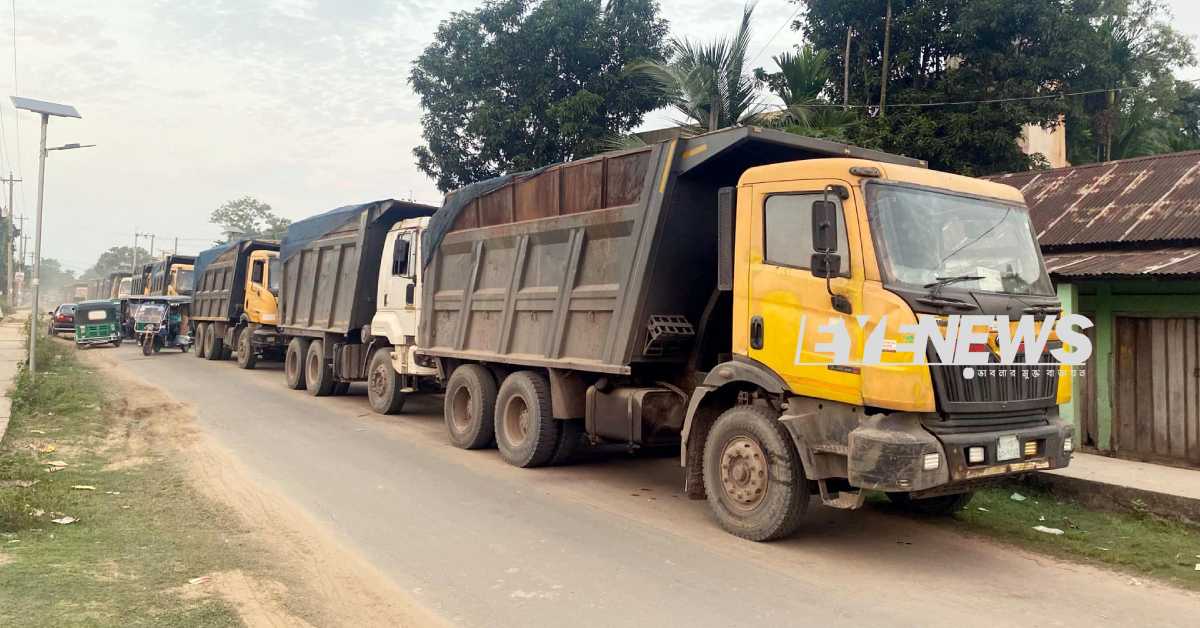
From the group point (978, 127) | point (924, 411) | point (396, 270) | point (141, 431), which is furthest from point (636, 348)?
point (978, 127)

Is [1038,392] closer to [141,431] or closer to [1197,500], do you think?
[1197,500]

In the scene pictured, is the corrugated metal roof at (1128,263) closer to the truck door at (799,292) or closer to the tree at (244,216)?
the truck door at (799,292)

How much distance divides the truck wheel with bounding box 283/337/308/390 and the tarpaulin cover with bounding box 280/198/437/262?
1.84 m

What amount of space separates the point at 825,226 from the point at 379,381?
28.7 feet

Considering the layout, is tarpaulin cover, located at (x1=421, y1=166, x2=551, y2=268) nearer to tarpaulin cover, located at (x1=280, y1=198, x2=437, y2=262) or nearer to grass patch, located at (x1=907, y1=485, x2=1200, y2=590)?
tarpaulin cover, located at (x1=280, y1=198, x2=437, y2=262)

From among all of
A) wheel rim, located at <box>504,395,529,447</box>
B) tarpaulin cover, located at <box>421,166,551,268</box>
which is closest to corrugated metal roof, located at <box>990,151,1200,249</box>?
wheel rim, located at <box>504,395,529,447</box>

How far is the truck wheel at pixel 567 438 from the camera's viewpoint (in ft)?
27.9

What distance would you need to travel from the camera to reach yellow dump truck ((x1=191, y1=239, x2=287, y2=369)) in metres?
19.0

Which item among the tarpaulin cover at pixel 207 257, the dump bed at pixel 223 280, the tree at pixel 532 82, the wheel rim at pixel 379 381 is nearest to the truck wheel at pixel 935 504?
the wheel rim at pixel 379 381

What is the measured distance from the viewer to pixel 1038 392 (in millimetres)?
5570

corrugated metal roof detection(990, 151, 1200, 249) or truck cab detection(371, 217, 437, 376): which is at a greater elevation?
A: corrugated metal roof detection(990, 151, 1200, 249)

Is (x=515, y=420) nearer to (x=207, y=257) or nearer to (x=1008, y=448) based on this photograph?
(x=1008, y=448)

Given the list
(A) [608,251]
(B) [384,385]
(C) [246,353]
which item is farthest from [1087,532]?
(C) [246,353]

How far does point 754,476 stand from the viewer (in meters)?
5.95
